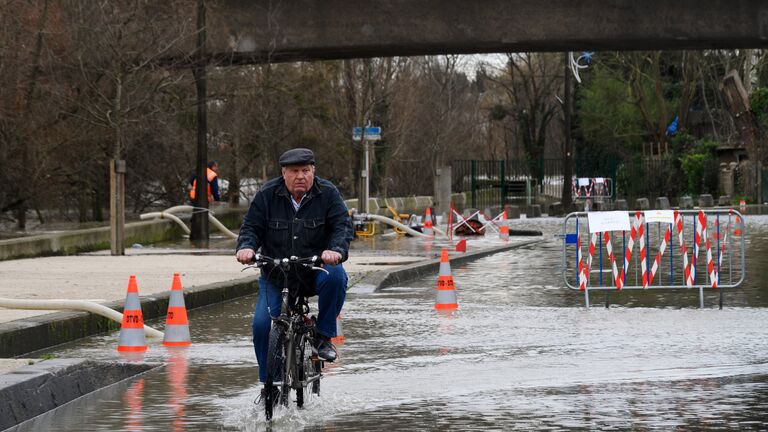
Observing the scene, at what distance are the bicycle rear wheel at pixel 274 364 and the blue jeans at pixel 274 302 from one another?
299mm

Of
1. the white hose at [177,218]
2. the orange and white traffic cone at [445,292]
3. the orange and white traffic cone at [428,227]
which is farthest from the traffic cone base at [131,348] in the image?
the orange and white traffic cone at [428,227]

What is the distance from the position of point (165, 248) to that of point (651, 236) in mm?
11991

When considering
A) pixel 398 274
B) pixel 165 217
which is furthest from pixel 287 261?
pixel 165 217

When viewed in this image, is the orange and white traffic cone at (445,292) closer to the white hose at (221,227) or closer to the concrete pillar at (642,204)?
the white hose at (221,227)

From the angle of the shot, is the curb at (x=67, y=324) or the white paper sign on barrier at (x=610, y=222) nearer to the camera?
the curb at (x=67, y=324)

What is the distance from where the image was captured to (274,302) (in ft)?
31.8

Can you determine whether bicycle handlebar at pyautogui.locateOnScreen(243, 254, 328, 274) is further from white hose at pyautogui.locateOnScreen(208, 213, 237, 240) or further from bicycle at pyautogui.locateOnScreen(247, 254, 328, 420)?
white hose at pyautogui.locateOnScreen(208, 213, 237, 240)

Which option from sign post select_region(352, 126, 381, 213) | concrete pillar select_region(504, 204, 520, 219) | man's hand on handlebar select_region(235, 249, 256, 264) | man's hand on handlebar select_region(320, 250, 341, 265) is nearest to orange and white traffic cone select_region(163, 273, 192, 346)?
man's hand on handlebar select_region(235, 249, 256, 264)

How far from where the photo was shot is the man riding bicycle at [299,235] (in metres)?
9.70

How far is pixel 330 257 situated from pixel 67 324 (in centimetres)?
546

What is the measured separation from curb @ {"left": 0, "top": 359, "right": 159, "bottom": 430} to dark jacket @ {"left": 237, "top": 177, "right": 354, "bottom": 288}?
1629mm

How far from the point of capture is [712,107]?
86.1m

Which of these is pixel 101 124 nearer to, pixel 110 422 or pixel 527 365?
pixel 527 365

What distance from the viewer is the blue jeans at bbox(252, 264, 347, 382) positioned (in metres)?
9.67
